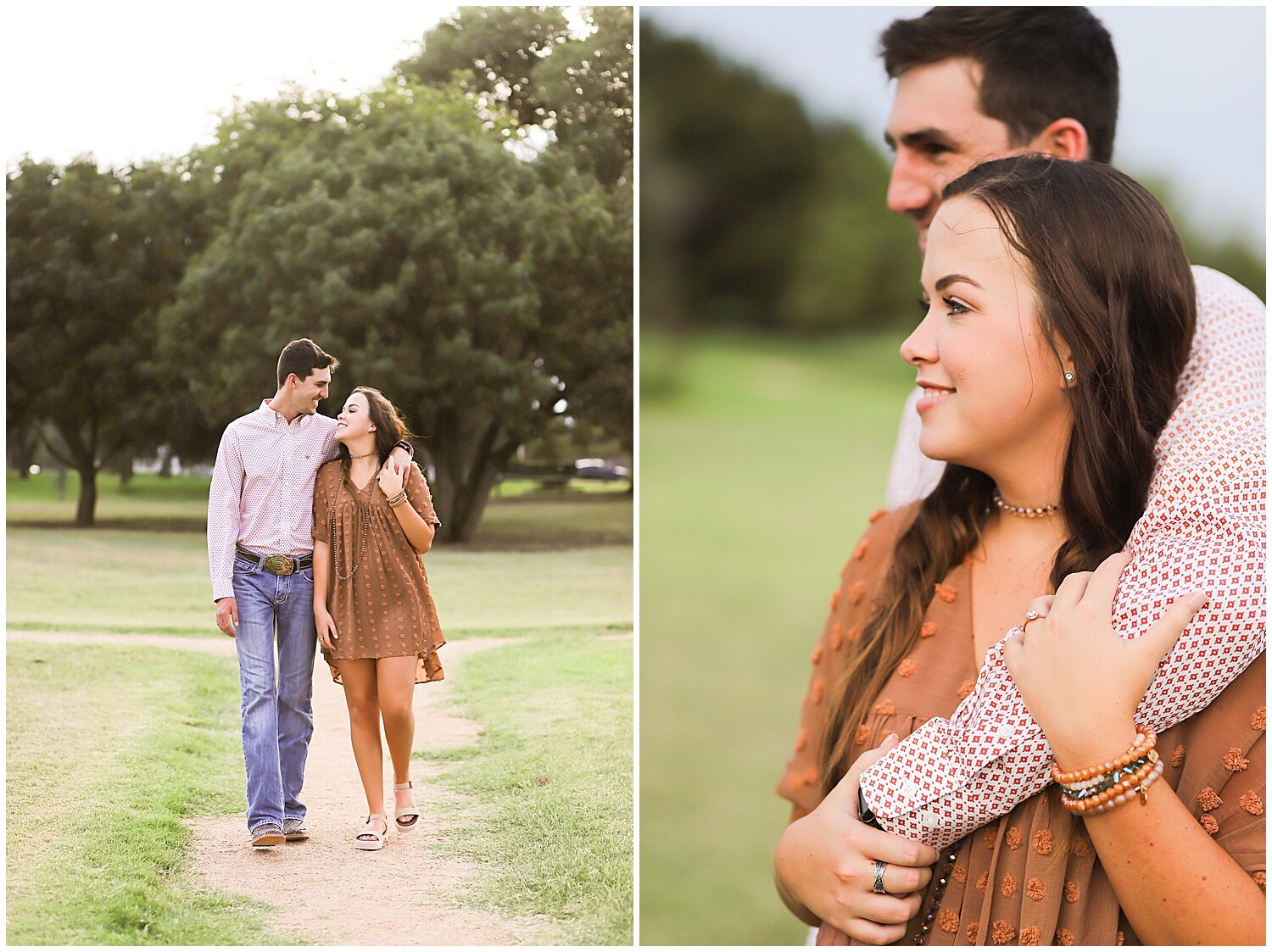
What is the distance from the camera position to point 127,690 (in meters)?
2.03

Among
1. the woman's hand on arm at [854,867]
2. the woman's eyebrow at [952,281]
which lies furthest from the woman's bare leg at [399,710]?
the woman's eyebrow at [952,281]

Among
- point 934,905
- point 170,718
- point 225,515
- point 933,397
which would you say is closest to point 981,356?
point 933,397

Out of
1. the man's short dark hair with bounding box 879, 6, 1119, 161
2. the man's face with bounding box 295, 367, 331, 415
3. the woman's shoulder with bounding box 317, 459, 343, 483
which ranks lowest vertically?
the woman's shoulder with bounding box 317, 459, 343, 483

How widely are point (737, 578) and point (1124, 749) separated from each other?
618 cm

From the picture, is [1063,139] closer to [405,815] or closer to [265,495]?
[265,495]

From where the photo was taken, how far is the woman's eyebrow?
1435mm

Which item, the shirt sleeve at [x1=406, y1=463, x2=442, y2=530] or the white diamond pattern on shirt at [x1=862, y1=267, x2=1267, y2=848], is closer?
A: the white diamond pattern on shirt at [x1=862, y1=267, x2=1267, y2=848]

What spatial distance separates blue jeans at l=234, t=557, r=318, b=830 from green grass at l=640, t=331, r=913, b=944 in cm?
199

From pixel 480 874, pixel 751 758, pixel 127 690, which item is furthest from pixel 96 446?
pixel 751 758

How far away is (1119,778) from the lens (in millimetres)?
1243

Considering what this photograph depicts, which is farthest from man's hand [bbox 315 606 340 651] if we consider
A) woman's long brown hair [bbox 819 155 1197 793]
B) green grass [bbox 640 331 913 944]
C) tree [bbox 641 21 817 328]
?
tree [bbox 641 21 817 328]

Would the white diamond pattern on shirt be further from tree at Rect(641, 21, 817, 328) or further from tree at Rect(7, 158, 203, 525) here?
tree at Rect(641, 21, 817, 328)

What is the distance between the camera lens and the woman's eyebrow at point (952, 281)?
143 centimetres

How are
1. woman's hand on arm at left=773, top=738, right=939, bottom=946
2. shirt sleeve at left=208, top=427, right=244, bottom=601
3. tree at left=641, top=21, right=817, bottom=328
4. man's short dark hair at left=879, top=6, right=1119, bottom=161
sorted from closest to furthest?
woman's hand on arm at left=773, top=738, right=939, bottom=946
man's short dark hair at left=879, top=6, right=1119, bottom=161
shirt sleeve at left=208, top=427, right=244, bottom=601
tree at left=641, top=21, right=817, bottom=328
